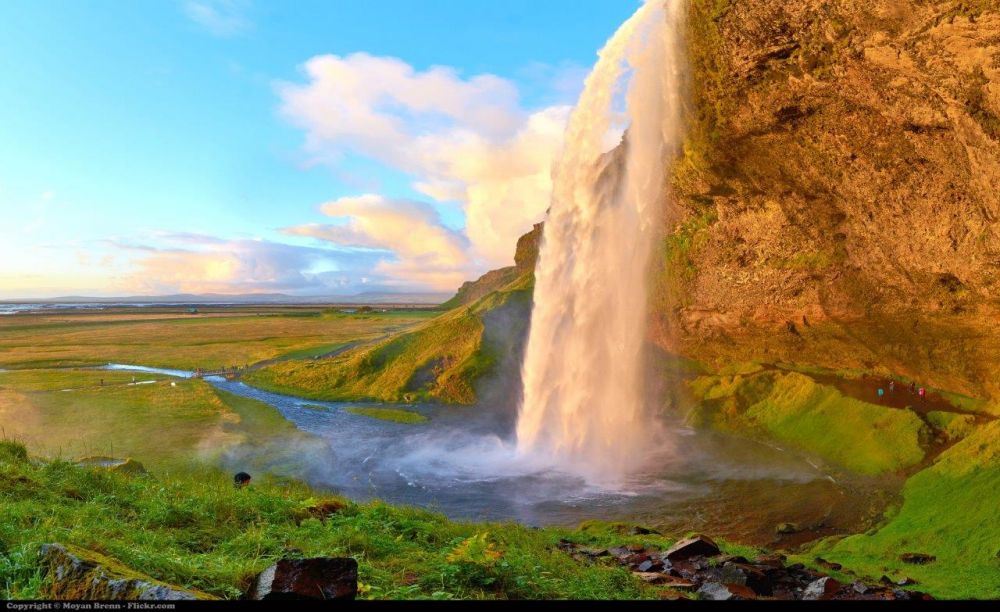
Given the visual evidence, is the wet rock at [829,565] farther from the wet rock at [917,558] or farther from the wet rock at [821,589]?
the wet rock at [821,589]

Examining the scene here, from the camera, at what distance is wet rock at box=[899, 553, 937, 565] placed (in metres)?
13.4

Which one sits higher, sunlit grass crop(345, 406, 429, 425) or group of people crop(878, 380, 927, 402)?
group of people crop(878, 380, 927, 402)

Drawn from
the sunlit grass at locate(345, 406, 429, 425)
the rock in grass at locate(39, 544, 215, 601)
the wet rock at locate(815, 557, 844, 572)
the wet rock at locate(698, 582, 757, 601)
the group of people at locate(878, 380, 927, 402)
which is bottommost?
the sunlit grass at locate(345, 406, 429, 425)

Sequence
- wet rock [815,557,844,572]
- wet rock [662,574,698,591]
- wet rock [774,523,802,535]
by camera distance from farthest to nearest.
Result: wet rock [774,523,802,535], wet rock [815,557,844,572], wet rock [662,574,698,591]

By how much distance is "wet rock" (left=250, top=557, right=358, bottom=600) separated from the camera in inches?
188

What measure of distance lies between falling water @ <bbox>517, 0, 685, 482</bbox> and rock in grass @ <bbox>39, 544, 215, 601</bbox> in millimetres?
23778

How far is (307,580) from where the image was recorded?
16.0 feet

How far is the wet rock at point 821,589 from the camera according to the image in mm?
9523

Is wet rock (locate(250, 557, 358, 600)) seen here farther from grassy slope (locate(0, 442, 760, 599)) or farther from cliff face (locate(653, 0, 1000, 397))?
cliff face (locate(653, 0, 1000, 397))

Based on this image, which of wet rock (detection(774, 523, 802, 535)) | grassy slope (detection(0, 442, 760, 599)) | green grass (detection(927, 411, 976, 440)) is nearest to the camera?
grassy slope (detection(0, 442, 760, 599))

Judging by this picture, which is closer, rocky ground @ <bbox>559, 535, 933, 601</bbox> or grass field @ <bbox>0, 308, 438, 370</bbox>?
rocky ground @ <bbox>559, 535, 933, 601</bbox>

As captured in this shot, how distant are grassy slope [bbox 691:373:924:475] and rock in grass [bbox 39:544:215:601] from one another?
25.2 m

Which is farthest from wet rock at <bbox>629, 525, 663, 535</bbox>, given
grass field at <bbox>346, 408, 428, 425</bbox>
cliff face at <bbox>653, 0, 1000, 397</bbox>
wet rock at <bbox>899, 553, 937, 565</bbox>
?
grass field at <bbox>346, 408, 428, 425</bbox>

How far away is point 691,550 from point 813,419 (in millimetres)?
19324
